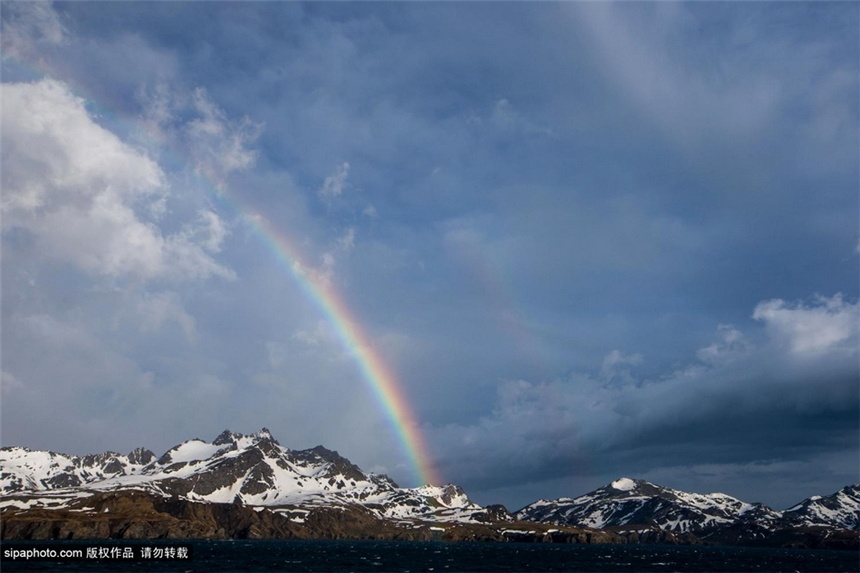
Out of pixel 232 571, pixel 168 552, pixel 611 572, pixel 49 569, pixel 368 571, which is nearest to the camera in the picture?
pixel 49 569

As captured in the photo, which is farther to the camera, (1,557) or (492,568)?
(492,568)

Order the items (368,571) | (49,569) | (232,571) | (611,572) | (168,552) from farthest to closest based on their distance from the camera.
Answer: (168,552), (611,572), (368,571), (232,571), (49,569)

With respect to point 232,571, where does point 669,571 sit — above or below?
below

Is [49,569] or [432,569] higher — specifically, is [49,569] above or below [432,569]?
above

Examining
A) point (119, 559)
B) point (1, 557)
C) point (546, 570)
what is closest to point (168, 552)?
point (119, 559)

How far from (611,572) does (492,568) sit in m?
32.4

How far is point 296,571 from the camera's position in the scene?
525ft

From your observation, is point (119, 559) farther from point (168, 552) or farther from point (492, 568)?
point (492, 568)

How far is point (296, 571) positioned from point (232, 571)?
15.5 meters

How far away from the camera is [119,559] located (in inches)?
7495

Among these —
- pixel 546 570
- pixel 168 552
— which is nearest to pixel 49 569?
pixel 168 552

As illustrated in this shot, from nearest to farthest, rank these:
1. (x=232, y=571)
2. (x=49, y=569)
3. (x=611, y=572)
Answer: (x=49, y=569) → (x=232, y=571) → (x=611, y=572)

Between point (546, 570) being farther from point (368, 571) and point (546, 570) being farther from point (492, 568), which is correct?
point (368, 571)

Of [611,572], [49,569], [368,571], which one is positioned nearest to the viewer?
[49,569]
